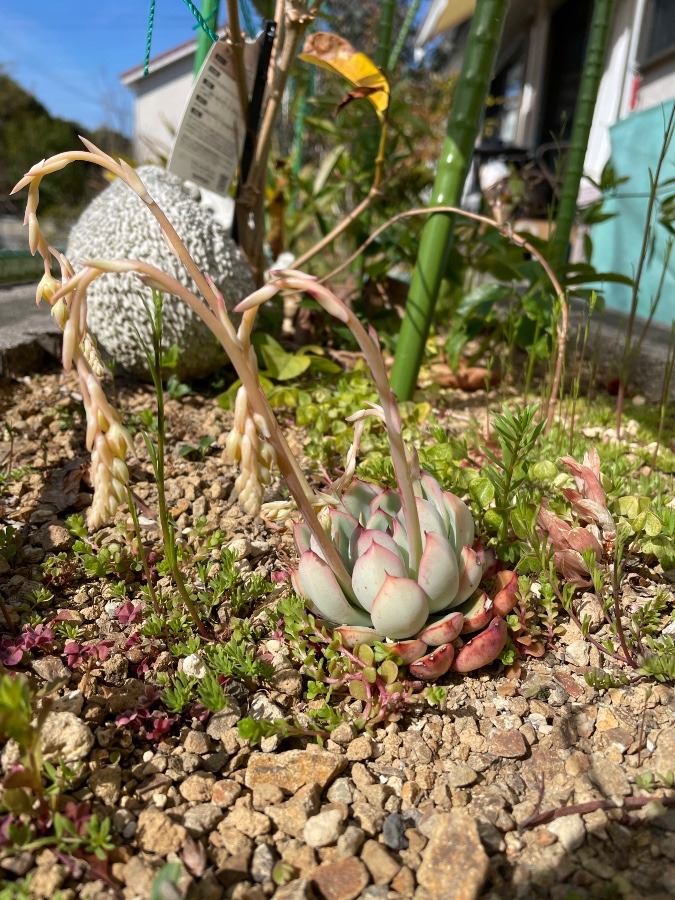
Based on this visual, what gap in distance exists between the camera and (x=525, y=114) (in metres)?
9.62

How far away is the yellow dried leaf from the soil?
182 cm

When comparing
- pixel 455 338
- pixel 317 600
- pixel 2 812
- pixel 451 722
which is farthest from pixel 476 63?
pixel 2 812

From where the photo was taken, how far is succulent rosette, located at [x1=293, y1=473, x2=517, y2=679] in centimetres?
119

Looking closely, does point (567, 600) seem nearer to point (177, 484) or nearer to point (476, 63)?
point (177, 484)

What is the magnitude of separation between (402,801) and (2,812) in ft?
1.97

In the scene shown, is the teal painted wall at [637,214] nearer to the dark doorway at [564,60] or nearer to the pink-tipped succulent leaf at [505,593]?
the pink-tipped succulent leaf at [505,593]

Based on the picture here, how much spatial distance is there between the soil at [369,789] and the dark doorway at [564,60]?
878 centimetres

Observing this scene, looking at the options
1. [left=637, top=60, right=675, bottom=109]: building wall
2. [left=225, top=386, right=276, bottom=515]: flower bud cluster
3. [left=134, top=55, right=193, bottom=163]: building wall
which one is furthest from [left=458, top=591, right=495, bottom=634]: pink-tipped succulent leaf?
[left=134, top=55, right=193, bottom=163]: building wall

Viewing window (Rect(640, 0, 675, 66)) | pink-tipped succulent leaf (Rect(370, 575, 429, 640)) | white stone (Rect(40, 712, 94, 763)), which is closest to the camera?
white stone (Rect(40, 712, 94, 763))

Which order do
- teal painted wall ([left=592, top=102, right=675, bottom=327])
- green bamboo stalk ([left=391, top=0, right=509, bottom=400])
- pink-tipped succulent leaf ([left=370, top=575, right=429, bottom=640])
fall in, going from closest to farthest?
pink-tipped succulent leaf ([left=370, top=575, right=429, bottom=640])
green bamboo stalk ([left=391, top=0, right=509, bottom=400])
teal painted wall ([left=592, top=102, right=675, bottom=327])

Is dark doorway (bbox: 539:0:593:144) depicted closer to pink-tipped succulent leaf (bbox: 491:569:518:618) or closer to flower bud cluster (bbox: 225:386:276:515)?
pink-tipped succulent leaf (bbox: 491:569:518:618)

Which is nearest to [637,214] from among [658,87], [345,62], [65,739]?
[658,87]

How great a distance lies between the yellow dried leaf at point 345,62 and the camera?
7.34 ft

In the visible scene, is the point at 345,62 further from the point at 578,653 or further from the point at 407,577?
the point at 578,653
